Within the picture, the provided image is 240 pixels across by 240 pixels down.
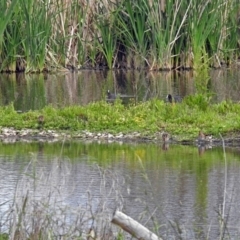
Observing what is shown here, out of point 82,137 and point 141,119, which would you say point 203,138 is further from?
point 82,137

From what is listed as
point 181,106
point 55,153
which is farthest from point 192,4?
point 55,153

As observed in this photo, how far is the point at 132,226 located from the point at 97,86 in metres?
14.2

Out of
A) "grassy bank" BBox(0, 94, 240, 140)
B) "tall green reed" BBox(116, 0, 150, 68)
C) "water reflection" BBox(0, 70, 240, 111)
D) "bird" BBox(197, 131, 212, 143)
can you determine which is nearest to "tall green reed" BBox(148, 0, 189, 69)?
"tall green reed" BBox(116, 0, 150, 68)

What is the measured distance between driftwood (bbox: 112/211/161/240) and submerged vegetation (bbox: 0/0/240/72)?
16.1m

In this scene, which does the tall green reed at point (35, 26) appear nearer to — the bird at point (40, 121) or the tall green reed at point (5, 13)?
the tall green reed at point (5, 13)

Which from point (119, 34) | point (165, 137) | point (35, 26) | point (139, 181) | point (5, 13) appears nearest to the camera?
point (139, 181)

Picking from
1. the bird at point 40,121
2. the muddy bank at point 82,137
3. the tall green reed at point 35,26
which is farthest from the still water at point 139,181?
the tall green reed at point 35,26

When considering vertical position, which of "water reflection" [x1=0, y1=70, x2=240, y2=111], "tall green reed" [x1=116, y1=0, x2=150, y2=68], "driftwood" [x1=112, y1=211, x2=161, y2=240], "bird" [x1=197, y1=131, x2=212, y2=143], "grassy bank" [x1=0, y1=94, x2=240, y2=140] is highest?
"tall green reed" [x1=116, y1=0, x2=150, y2=68]

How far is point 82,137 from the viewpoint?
467 inches

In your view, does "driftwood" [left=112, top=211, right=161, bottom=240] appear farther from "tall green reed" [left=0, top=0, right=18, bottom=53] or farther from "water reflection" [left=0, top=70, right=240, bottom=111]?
"tall green reed" [left=0, top=0, right=18, bottom=53]

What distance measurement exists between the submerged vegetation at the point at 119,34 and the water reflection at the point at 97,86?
0.58 m

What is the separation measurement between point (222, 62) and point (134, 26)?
10.4 feet

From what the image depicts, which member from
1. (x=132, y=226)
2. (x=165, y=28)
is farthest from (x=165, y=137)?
(x=165, y=28)

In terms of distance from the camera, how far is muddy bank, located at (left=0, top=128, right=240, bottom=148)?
11508 millimetres
